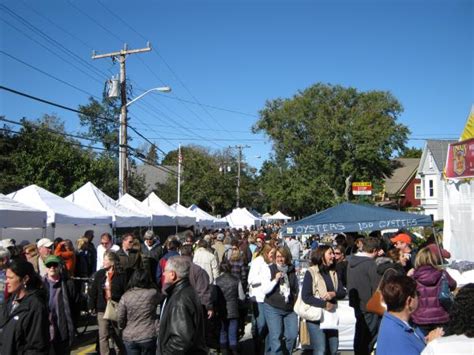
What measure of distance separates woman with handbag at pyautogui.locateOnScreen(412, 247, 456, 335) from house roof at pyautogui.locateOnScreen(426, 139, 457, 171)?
45277 mm

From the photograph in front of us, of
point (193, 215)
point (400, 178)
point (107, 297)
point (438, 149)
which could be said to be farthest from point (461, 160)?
point (400, 178)

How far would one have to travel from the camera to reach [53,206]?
46.3 ft

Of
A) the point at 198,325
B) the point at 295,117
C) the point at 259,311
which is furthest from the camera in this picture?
the point at 295,117

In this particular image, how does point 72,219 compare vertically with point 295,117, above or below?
below

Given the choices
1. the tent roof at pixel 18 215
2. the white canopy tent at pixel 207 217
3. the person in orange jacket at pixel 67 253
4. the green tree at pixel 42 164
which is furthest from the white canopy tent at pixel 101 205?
the green tree at pixel 42 164

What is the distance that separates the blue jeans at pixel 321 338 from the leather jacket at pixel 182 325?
2.53 m

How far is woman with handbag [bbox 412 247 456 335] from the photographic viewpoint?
554 centimetres

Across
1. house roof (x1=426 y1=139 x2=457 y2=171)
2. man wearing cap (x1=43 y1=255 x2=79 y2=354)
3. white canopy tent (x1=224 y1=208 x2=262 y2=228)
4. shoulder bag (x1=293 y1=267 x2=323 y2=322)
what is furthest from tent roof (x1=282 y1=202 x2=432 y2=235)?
house roof (x1=426 y1=139 x2=457 y2=171)

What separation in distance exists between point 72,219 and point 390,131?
3915cm

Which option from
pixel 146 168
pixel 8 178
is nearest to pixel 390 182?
pixel 146 168

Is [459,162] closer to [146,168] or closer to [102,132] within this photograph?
[102,132]

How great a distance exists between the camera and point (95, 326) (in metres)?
11.1

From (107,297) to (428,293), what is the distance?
423cm

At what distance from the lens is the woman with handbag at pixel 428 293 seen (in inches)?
218
